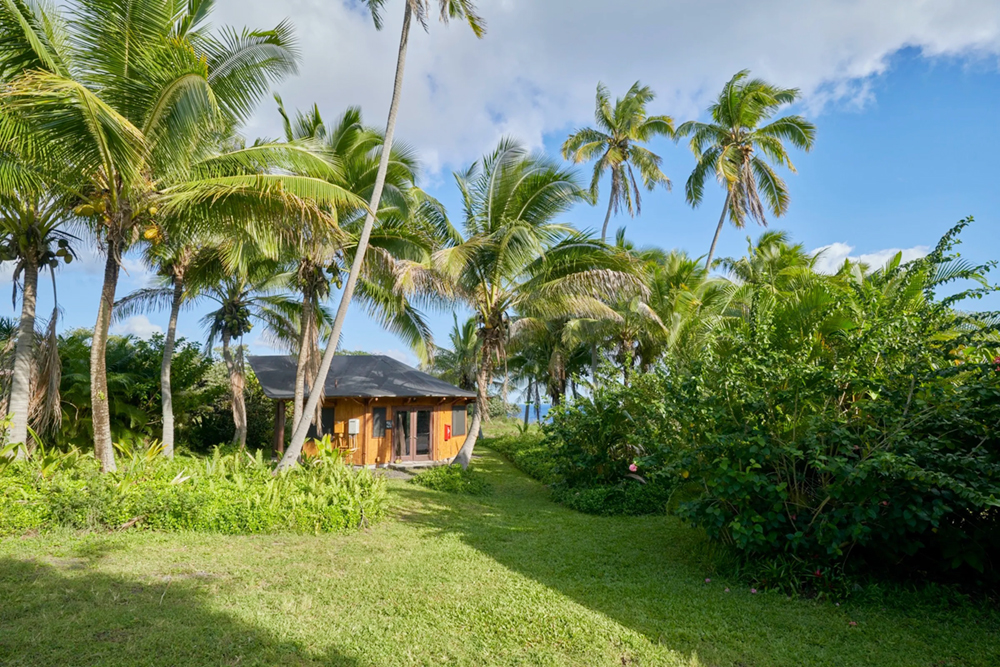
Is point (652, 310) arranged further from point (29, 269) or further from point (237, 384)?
point (29, 269)

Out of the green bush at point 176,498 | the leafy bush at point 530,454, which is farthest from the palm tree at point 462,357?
the green bush at point 176,498

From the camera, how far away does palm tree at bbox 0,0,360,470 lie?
7.07 m

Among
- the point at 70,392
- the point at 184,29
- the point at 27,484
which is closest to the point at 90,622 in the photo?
the point at 27,484

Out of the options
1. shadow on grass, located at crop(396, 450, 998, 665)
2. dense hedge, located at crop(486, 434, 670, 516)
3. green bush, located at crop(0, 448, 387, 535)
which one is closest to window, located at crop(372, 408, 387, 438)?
dense hedge, located at crop(486, 434, 670, 516)

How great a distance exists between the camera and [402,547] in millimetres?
7406

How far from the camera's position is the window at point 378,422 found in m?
16.9

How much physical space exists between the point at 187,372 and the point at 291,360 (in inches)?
157

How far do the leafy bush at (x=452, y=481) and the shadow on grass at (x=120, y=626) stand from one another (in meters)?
6.71

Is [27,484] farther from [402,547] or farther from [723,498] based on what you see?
[723,498]

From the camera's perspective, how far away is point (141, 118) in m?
7.74

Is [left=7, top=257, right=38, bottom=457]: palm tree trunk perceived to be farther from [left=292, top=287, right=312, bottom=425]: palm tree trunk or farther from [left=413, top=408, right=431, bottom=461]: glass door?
[left=413, top=408, right=431, bottom=461]: glass door

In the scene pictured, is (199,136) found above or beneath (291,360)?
above

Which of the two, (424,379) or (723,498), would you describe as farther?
(424,379)

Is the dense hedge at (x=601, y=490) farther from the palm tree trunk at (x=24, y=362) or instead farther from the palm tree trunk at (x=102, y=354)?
the palm tree trunk at (x=24, y=362)
